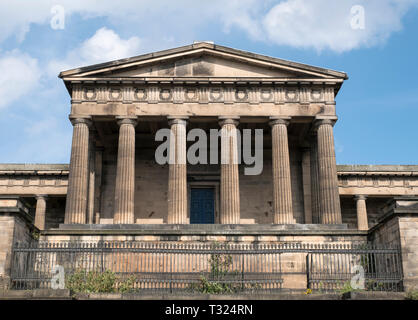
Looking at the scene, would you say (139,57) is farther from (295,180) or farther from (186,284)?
(186,284)

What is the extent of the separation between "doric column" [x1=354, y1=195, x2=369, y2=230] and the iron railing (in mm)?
16295

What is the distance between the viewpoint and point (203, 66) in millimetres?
35812

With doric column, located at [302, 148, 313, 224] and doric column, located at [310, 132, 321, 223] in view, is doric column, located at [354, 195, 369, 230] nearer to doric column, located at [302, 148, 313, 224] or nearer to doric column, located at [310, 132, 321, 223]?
doric column, located at [302, 148, 313, 224]

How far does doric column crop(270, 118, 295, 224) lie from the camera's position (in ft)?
108

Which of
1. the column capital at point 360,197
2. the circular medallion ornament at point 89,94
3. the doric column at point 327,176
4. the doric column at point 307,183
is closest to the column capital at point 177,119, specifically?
the circular medallion ornament at point 89,94

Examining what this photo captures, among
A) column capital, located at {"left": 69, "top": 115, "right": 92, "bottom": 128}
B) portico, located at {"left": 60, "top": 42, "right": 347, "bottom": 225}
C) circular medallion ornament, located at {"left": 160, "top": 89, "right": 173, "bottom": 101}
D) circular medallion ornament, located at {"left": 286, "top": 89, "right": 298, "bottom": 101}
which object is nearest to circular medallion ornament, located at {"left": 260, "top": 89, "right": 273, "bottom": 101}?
portico, located at {"left": 60, "top": 42, "right": 347, "bottom": 225}

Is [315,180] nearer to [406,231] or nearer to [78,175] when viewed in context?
[78,175]

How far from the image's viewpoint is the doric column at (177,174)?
32625 millimetres
